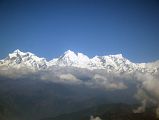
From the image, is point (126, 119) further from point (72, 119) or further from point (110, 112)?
point (72, 119)

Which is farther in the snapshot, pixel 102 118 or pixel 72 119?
pixel 72 119

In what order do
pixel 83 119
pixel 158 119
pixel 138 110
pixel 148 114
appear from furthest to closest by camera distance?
pixel 138 110 < pixel 83 119 < pixel 148 114 < pixel 158 119

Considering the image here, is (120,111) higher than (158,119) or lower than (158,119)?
higher

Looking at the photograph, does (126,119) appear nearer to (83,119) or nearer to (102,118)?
(102,118)

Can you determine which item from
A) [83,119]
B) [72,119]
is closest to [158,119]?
[83,119]

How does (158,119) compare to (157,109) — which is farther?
(157,109)

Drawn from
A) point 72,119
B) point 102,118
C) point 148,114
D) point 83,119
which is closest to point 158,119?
point 148,114

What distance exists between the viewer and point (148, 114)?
171500 millimetres

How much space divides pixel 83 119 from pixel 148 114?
3554 centimetres

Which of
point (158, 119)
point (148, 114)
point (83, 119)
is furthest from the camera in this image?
point (83, 119)

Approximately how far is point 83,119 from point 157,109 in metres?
39.7

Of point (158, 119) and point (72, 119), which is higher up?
point (72, 119)

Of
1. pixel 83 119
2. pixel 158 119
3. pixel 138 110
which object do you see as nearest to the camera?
pixel 158 119

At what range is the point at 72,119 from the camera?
19925cm
